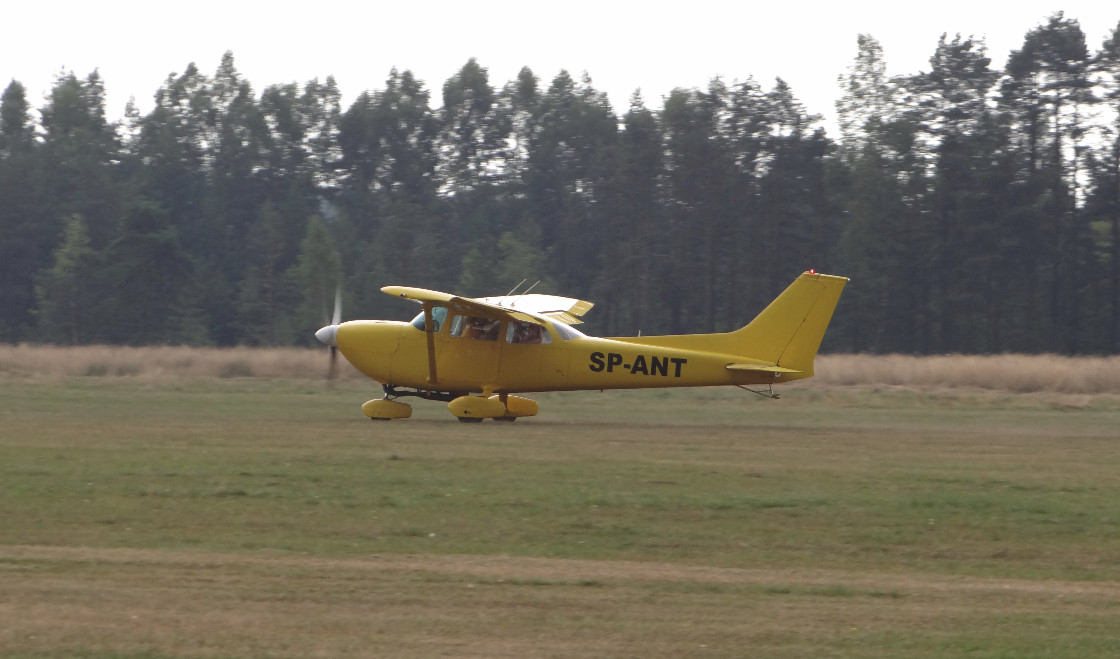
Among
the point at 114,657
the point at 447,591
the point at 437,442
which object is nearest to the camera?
the point at 114,657

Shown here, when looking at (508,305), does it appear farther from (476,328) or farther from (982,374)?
(982,374)

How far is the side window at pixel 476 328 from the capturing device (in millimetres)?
19734

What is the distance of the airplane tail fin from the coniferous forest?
30781 mm

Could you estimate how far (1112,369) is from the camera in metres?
29.6

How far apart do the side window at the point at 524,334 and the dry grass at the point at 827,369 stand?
11.8 meters

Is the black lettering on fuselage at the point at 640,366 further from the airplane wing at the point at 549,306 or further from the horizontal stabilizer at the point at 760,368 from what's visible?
the airplane wing at the point at 549,306

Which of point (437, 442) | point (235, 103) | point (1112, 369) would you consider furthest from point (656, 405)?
point (235, 103)

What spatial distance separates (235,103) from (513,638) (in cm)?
8891

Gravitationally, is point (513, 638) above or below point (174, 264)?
below

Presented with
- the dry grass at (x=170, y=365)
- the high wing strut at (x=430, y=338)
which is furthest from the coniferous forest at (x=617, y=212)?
the high wing strut at (x=430, y=338)

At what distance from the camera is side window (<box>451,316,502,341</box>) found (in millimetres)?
19734

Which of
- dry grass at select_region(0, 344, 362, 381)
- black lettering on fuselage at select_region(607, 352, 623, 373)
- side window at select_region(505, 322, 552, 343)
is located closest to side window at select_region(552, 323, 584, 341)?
side window at select_region(505, 322, 552, 343)

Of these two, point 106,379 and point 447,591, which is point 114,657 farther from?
point 106,379

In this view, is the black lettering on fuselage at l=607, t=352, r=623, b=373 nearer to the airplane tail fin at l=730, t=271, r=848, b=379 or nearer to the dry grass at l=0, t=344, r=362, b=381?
the airplane tail fin at l=730, t=271, r=848, b=379
